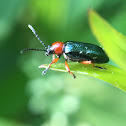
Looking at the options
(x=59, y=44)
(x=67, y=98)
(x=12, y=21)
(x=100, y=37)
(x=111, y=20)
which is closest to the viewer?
(x=100, y=37)

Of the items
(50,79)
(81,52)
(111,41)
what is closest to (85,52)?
(81,52)

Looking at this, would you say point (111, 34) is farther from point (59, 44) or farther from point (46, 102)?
point (46, 102)

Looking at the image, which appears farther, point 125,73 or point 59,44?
point 59,44

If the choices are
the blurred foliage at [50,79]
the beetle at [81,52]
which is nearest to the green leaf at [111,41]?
the beetle at [81,52]

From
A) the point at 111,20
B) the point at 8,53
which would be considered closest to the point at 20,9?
the point at 8,53

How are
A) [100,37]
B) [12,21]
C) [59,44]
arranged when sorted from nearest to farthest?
[100,37] < [59,44] < [12,21]

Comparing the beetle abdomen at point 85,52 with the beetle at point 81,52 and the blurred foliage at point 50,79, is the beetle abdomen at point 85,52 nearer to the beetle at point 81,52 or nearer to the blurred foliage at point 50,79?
the beetle at point 81,52
